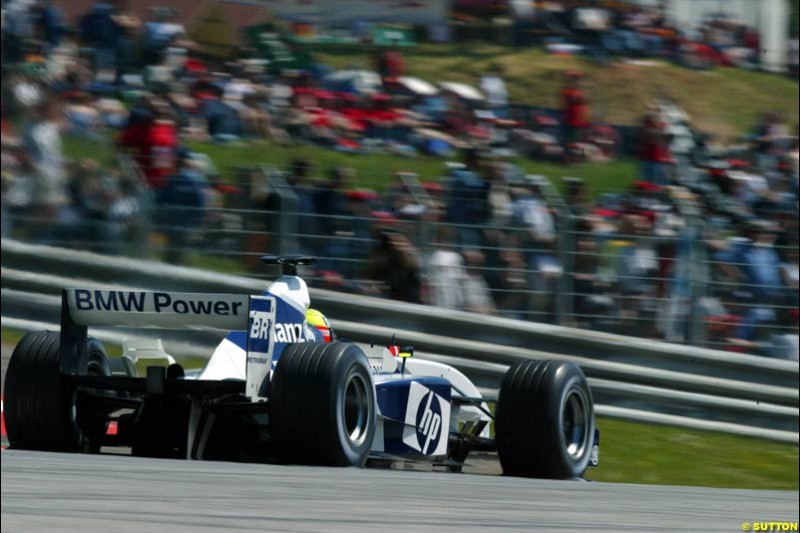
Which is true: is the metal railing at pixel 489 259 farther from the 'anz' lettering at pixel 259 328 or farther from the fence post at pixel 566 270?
the 'anz' lettering at pixel 259 328

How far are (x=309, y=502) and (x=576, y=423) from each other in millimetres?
3448

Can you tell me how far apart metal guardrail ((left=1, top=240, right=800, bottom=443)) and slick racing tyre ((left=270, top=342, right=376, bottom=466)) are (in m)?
4.07

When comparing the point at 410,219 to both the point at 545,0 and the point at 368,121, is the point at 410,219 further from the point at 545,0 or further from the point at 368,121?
the point at 545,0

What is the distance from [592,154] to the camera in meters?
12.0

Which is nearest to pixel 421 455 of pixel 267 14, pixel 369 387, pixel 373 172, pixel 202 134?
pixel 369 387

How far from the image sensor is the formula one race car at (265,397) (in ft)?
18.0

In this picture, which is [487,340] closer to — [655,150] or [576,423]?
[655,150]

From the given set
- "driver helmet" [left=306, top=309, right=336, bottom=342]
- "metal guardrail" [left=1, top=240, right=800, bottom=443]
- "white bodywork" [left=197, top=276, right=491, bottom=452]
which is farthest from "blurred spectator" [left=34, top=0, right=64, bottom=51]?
"driver helmet" [left=306, top=309, right=336, bottom=342]

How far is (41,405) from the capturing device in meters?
6.00

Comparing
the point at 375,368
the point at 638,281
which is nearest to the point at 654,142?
the point at 638,281

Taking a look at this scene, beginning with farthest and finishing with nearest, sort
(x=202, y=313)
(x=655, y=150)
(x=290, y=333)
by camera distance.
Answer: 1. (x=655, y=150)
2. (x=290, y=333)
3. (x=202, y=313)

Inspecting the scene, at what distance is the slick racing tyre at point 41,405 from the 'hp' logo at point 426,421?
1.57 m

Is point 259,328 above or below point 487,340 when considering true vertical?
above

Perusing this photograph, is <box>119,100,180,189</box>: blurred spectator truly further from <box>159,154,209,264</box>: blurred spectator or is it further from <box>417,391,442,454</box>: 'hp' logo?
<box>417,391,442,454</box>: 'hp' logo
